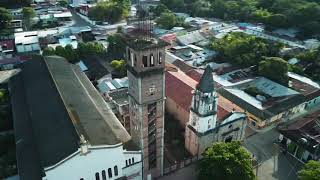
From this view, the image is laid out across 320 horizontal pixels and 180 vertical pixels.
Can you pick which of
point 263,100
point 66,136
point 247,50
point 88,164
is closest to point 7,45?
point 66,136

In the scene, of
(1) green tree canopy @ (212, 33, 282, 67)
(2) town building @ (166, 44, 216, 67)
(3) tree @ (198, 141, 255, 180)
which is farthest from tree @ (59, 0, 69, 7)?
(3) tree @ (198, 141, 255, 180)

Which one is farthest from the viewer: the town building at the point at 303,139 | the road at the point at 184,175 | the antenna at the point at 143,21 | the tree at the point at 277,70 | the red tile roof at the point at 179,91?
the tree at the point at 277,70

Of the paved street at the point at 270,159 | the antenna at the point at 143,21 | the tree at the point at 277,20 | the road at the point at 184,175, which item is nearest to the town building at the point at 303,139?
the paved street at the point at 270,159

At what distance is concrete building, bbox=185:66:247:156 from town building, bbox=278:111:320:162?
7358 millimetres

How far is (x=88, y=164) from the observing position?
3606 centimetres

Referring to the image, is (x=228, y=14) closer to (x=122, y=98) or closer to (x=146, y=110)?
(x=122, y=98)

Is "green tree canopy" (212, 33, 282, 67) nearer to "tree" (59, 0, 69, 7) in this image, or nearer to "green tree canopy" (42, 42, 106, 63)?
"green tree canopy" (42, 42, 106, 63)

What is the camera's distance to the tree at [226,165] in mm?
39469

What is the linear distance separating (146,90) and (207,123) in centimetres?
1421

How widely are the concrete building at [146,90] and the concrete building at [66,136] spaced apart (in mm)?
2353

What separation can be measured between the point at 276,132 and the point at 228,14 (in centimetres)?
7327

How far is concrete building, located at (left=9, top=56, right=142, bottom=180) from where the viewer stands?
3528 cm

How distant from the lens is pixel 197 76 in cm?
6562

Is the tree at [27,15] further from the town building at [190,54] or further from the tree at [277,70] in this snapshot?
the tree at [277,70]
